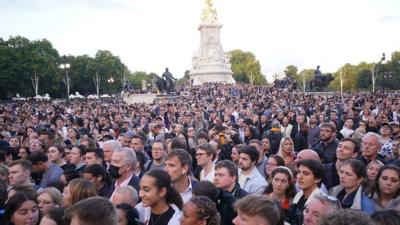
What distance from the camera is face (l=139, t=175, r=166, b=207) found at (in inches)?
191

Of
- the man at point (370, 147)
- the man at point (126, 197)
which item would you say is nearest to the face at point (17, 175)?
the man at point (126, 197)

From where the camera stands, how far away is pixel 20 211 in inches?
197

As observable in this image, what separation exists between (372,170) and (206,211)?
3057mm

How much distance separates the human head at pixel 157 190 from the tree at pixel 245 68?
412 feet

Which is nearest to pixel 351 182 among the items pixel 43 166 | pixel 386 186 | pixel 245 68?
pixel 386 186

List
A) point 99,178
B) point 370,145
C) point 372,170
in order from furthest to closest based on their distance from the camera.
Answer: point 370,145 < point 99,178 < point 372,170

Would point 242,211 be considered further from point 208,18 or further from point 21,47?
point 21,47

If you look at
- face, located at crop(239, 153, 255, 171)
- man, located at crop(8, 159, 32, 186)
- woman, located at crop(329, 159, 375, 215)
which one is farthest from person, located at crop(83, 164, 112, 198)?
woman, located at crop(329, 159, 375, 215)

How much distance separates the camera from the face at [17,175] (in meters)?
6.79

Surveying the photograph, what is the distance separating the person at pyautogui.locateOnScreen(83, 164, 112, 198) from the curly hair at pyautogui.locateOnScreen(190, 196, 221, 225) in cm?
239

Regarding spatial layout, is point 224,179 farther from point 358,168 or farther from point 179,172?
point 358,168

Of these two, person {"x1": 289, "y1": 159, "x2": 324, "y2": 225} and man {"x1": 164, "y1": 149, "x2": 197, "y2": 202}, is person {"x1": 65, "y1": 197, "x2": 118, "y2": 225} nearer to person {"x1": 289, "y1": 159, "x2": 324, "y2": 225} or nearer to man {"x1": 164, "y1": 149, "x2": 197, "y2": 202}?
man {"x1": 164, "y1": 149, "x2": 197, "y2": 202}

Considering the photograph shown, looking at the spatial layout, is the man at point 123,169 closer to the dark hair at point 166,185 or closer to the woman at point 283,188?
the dark hair at point 166,185

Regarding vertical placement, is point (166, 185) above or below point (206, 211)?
above
